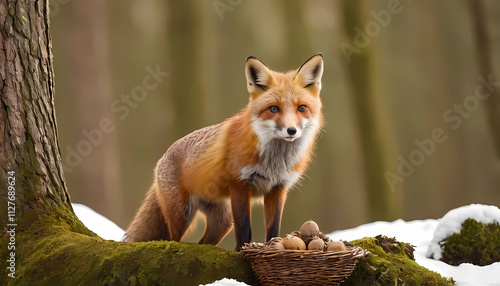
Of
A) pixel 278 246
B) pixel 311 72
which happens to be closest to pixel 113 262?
pixel 278 246

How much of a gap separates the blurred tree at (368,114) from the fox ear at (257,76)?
11.0 ft

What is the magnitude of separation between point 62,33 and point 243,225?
3262 millimetres

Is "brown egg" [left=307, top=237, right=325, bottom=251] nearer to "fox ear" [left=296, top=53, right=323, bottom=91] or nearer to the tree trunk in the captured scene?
the tree trunk

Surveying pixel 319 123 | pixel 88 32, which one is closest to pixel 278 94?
pixel 319 123

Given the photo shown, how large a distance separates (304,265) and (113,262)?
813mm

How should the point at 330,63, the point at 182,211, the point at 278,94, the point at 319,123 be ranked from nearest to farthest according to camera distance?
the point at 278,94
the point at 319,123
the point at 182,211
the point at 330,63

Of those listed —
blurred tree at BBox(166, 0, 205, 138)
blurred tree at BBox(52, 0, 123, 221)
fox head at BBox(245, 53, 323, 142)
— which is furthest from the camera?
blurred tree at BBox(166, 0, 205, 138)

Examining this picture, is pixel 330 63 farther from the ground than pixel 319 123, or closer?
farther from the ground

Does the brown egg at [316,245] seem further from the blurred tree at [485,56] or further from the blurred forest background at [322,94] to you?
the blurred tree at [485,56]

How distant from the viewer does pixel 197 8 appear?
5266mm

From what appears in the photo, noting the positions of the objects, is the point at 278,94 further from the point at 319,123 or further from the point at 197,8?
the point at 197,8

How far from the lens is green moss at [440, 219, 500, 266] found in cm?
321

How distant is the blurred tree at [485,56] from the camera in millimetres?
5973

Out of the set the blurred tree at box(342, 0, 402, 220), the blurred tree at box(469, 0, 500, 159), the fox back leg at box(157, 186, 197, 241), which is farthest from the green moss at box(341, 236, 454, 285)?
the blurred tree at box(469, 0, 500, 159)
